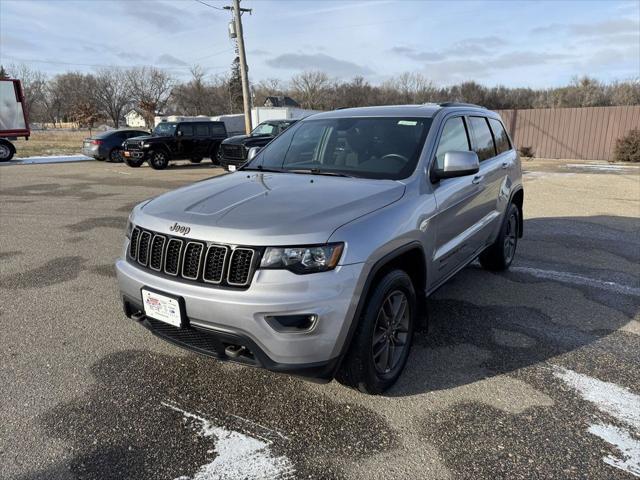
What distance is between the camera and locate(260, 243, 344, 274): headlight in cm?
241

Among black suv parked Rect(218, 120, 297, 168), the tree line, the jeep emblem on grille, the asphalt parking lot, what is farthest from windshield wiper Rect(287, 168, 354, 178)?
the tree line

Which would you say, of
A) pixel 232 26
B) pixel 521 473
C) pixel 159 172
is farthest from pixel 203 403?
pixel 232 26

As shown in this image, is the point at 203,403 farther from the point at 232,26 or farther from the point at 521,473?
the point at 232,26

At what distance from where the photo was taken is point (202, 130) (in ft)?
60.2

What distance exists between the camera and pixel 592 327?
399cm

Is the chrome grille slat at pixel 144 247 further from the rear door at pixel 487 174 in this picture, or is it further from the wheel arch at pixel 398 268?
the rear door at pixel 487 174

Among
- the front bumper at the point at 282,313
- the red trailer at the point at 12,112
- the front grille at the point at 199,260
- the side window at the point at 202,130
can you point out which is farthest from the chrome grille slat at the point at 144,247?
the red trailer at the point at 12,112

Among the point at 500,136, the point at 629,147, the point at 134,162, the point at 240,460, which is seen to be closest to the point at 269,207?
the point at 240,460

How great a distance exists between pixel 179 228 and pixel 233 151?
12422mm

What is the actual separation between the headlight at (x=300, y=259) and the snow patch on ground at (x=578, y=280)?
3806 millimetres

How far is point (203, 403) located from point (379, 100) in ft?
216

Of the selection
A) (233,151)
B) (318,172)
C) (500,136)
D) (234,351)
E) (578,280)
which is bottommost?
(578,280)

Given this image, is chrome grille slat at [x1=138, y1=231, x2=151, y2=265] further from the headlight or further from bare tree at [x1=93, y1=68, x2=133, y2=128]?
bare tree at [x1=93, y1=68, x2=133, y2=128]

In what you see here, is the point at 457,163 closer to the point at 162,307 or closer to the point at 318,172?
the point at 318,172
